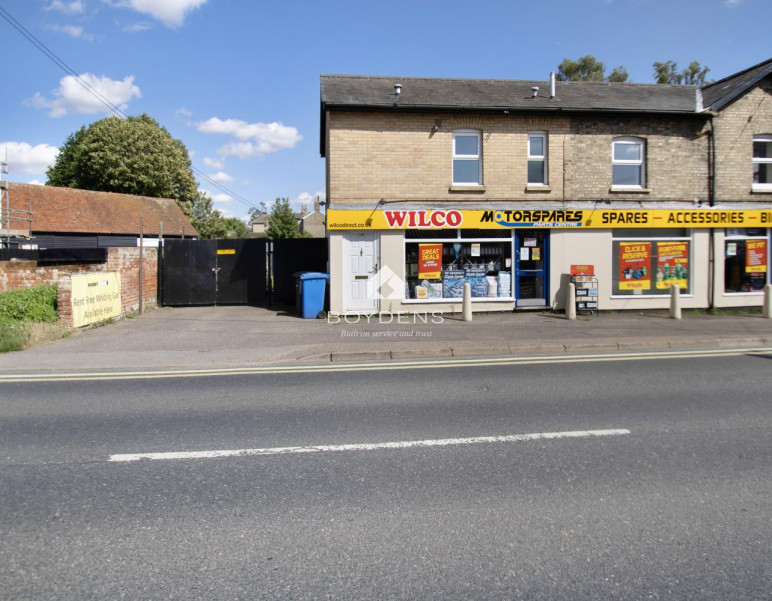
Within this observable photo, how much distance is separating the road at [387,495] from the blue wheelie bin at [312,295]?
7615 mm

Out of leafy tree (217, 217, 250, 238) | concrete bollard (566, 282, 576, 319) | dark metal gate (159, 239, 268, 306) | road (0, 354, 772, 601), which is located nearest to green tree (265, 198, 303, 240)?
leafy tree (217, 217, 250, 238)

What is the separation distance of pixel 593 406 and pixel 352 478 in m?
3.45

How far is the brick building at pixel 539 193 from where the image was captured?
15.3 metres

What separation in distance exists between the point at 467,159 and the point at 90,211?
103 feet

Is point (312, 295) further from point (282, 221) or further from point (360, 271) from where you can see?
point (282, 221)

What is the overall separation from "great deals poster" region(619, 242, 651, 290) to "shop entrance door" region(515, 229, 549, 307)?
2.29 m

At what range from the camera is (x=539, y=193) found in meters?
15.9

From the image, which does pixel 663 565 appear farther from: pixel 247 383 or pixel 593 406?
pixel 247 383

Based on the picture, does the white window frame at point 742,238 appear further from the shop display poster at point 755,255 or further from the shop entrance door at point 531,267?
the shop entrance door at point 531,267

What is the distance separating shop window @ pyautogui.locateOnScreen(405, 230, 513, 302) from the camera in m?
15.7

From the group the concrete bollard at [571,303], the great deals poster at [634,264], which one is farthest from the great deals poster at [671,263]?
the concrete bollard at [571,303]

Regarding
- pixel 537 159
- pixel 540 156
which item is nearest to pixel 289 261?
pixel 537 159

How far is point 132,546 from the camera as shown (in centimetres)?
341

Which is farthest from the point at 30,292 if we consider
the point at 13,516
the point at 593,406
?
the point at 593,406
